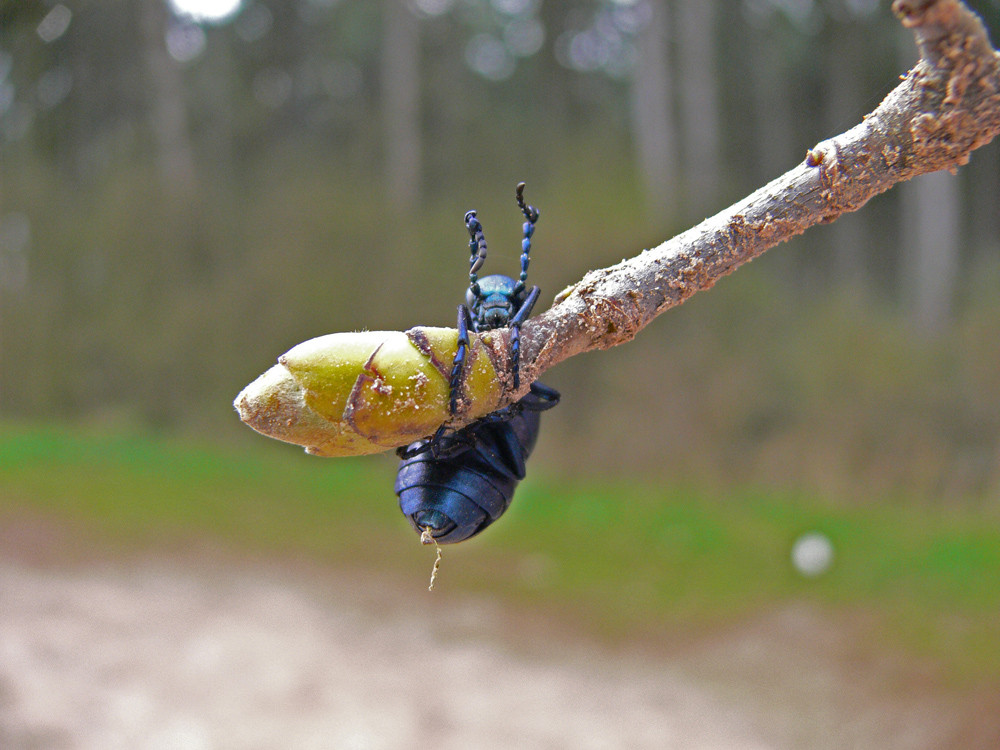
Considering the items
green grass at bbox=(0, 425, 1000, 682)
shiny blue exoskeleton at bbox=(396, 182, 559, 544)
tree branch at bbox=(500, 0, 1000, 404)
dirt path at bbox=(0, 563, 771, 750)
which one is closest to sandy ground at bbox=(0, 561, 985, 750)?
dirt path at bbox=(0, 563, 771, 750)

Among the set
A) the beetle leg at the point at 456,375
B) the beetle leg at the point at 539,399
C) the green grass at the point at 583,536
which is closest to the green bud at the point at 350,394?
the beetle leg at the point at 456,375

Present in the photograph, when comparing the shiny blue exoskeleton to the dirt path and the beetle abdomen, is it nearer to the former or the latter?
the beetle abdomen

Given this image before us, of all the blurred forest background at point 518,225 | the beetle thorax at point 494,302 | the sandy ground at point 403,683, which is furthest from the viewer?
the blurred forest background at point 518,225

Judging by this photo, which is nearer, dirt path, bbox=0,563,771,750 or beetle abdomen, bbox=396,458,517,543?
beetle abdomen, bbox=396,458,517,543

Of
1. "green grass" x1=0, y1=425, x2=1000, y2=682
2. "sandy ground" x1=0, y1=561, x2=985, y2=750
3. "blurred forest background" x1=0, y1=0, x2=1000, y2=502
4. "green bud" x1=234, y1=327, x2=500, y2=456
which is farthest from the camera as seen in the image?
"blurred forest background" x1=0, y1=0, x2=1000, y2=502

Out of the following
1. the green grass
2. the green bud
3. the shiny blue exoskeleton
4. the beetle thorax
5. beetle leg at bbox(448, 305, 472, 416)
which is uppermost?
the green grass

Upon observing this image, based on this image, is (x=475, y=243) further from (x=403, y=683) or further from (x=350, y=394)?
(x=403, y=683)

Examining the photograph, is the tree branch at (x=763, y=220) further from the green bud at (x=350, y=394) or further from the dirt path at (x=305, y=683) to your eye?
the dirt path at (x=305, y=683)
